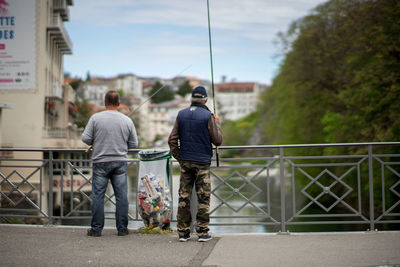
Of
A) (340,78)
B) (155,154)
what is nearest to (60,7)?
(340,78)

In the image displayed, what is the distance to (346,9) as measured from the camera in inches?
1187

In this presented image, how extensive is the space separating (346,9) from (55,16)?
23.5m

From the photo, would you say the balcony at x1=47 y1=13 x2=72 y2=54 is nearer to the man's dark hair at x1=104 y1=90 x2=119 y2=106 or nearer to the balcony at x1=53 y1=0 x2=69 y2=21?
the balcony at x1=53 y1=0 x2=69 y2=21

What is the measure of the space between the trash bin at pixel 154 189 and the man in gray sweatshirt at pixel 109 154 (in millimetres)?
250

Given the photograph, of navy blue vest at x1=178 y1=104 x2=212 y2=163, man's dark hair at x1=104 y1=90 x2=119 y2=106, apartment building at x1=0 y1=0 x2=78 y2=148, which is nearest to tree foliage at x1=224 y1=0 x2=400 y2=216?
navy blue vest at x1=178 y1=104 x2=212 y2=163

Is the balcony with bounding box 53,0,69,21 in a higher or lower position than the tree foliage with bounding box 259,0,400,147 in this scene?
higher

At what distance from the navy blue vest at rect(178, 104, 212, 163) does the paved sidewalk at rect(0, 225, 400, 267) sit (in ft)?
3.72

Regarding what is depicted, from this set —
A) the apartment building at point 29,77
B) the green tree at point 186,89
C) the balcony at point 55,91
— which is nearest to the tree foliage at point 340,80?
the green tree at point 186,89

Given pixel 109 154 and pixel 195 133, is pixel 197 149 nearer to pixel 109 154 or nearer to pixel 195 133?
pixel 195 133

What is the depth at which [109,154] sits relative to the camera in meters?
7.86

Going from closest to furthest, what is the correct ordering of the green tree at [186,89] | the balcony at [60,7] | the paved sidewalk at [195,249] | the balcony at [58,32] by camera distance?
1. the paved sidewalk at [195,249]
2. the green tree at [186,89]
3. the balcony at [58,32]
4. the balcony at [60,7]

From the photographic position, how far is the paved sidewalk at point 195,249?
6.18 m

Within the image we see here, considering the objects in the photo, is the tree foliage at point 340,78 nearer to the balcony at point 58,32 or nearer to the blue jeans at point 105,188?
the balcony at point 58,32

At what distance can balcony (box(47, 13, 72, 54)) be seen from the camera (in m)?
43.1
